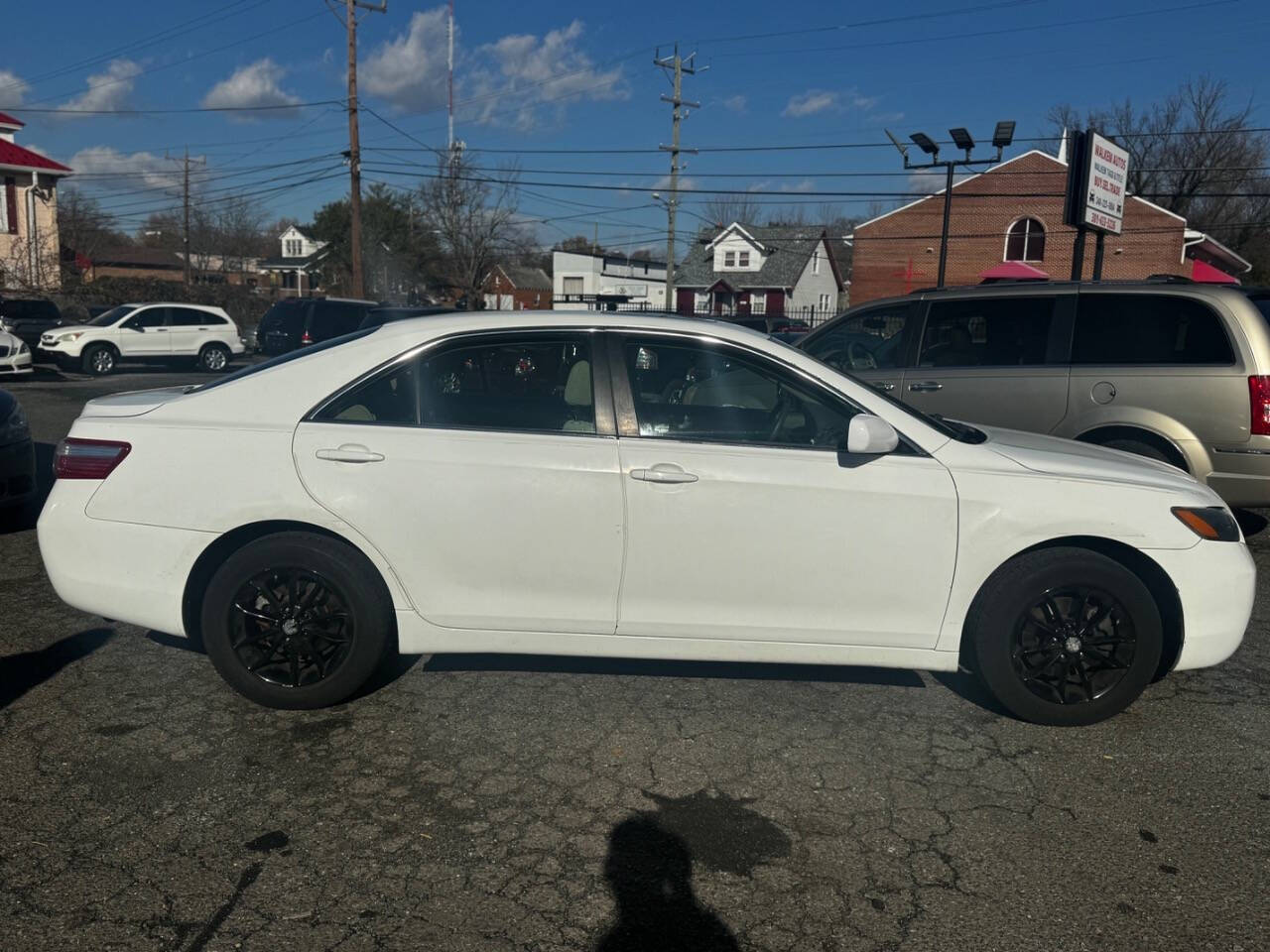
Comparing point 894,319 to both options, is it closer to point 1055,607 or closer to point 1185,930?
point 1055,607

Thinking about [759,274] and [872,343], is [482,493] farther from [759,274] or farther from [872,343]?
[759,274]

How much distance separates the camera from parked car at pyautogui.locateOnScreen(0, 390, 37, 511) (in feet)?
22.7

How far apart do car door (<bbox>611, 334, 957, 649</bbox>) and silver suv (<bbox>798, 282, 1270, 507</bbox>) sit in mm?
3129

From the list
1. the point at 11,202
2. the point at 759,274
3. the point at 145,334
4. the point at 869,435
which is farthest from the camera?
the point at 759,274

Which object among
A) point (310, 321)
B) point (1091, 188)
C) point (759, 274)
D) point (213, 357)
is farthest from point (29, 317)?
point (759, 274)

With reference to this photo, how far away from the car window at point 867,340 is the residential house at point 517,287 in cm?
5768

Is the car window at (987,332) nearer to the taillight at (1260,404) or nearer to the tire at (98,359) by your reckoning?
the taillight at (1260,404)

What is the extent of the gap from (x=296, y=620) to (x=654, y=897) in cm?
189

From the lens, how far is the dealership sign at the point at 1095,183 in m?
17.8

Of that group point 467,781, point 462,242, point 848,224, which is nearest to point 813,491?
point 467,781

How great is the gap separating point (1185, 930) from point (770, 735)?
1.57 meters

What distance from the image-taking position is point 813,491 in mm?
3869

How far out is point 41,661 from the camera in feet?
15.4

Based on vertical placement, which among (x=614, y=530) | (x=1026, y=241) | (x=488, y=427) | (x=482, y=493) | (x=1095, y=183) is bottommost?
(x=614, y=530)
